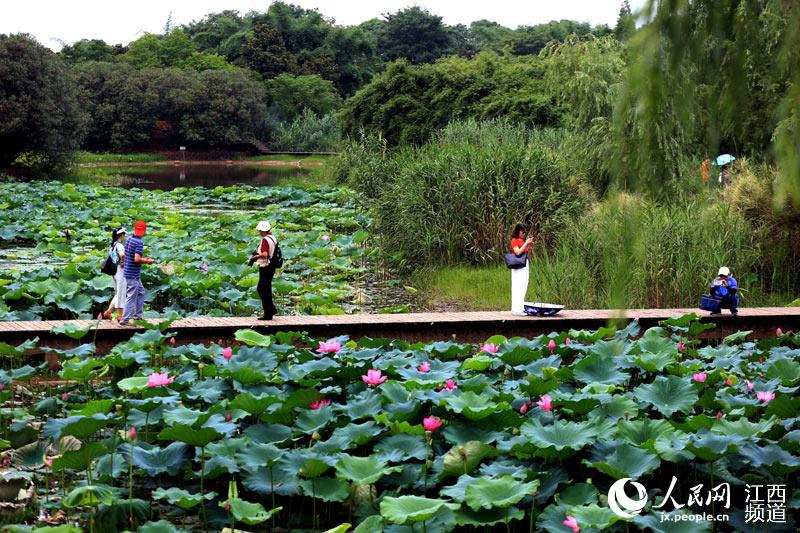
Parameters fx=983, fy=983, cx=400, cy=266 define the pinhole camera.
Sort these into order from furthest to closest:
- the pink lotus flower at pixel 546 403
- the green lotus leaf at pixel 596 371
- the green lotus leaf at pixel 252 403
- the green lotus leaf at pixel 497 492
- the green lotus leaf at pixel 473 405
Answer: the green lotus leaf at pixel 596 371 < the pink lotus flower at pixel 546 403 < the green lotus leaf at pixel 252 403 < the green lotus leaf at pixel 473 405 < the green lotus leaf at pixel 497 492

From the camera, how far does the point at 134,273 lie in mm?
7406

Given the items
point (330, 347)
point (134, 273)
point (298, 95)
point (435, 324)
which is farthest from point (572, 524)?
point (298, 95)

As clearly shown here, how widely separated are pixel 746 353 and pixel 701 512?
2.28 m

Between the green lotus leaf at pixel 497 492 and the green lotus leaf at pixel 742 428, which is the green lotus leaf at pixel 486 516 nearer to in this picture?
the green lotus leaf at pixel 497 492

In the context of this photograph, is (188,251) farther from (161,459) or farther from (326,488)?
(326,488)

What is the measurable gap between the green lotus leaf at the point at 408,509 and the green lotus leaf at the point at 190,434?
32.7 inches

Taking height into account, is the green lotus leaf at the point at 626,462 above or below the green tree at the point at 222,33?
below

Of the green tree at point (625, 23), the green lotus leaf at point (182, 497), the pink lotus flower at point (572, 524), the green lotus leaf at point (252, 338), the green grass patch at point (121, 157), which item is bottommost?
the green lotus leaf at point (182, 497)

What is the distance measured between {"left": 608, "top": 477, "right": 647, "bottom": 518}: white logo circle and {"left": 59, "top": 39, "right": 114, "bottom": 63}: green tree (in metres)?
63.0

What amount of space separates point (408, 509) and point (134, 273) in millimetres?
4672

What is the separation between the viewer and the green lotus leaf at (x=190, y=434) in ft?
12.4

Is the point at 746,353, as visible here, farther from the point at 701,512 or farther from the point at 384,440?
the point at 384,440

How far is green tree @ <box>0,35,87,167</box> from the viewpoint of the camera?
2905 centimetres

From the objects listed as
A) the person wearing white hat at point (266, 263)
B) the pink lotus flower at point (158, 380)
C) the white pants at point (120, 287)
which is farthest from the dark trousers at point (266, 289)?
the pink lotus flower at point (158, 380)
